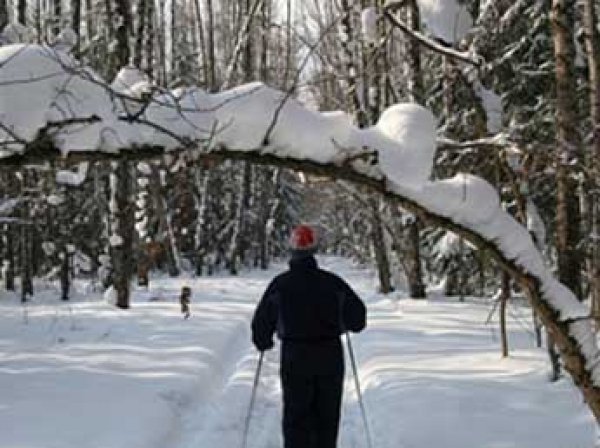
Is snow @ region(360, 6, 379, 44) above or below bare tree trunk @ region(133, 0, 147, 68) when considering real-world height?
below

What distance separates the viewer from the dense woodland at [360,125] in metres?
7.00

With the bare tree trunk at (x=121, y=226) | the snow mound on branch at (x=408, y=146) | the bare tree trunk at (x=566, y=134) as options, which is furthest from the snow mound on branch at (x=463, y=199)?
the bare tree trunk at (x=121, y=226)

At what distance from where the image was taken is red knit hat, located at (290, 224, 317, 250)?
23.6 ft

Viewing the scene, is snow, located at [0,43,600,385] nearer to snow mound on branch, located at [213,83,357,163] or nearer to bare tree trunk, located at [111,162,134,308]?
snow mound on branch, located at [213,83,357,163]

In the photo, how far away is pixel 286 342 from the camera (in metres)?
7.18

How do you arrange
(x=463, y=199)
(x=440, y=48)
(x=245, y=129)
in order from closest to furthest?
(x=245, y=129)
(x=463, y=199)
(x=440, y=48)

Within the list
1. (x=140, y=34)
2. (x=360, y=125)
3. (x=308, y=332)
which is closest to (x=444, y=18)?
(x=308, y=332)

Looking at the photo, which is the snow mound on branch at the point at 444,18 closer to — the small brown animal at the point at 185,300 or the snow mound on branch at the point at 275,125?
the snow mound on branch at the point at 275,125

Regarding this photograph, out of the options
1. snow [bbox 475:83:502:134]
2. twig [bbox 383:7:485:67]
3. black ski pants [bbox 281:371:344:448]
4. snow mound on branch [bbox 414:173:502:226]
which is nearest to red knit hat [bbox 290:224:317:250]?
black ski pants [bbox 281:371:344:448]

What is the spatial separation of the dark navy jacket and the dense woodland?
78 cm

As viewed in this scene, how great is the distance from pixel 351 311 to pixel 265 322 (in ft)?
2.18

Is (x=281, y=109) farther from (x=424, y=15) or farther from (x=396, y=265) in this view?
(x=396, y=265)

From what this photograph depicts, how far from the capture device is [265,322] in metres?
7.25

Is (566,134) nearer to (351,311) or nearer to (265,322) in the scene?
(351,311)
